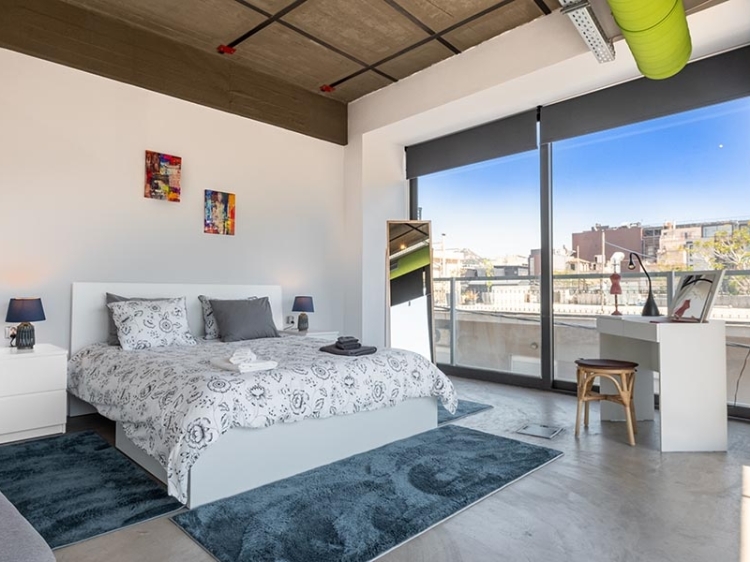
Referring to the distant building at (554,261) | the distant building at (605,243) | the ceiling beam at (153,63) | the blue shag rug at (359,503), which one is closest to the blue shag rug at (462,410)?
the blue shag rug at (359,503)

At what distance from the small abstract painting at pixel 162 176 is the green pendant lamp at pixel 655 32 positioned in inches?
141

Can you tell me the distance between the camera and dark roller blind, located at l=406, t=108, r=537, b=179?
4.89 metres

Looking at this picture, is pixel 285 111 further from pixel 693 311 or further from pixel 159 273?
pixel 693 311

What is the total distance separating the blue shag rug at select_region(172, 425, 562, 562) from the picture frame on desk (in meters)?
1.28

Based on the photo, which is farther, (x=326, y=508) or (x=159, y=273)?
(x=159, y=273)

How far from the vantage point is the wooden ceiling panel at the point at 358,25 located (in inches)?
148

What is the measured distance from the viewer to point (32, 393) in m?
3.14

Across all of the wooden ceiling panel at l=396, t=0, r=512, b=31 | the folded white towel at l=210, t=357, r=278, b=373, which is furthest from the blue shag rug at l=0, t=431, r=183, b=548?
the wooden ceiling panel at l=396, t=0, r=512, b=31

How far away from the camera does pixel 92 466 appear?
2.69 metres

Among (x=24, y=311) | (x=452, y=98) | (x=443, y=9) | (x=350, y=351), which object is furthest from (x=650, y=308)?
(x=24, y=311)

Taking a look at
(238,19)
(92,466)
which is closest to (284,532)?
(92,466)

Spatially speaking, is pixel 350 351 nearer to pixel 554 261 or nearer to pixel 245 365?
pixel 245 365

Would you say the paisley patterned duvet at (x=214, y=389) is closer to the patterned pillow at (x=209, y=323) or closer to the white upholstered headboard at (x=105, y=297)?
the white upholstered headboard at (x=105, y=297)

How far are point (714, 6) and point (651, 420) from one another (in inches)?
116
